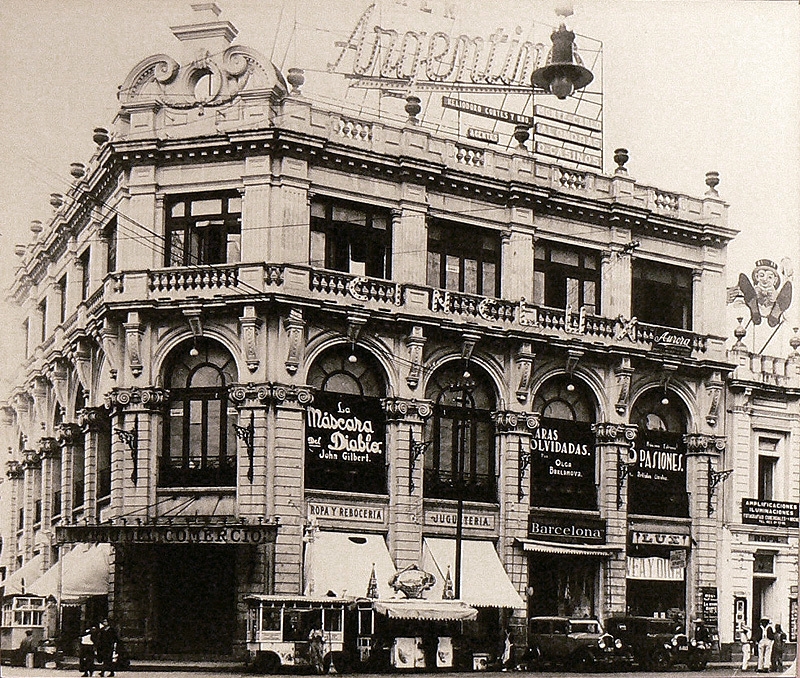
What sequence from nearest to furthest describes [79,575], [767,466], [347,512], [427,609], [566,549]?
[79,575] → [427,609] → [347,512] → [566,549] → [767,466]

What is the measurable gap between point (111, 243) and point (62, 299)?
97 cm

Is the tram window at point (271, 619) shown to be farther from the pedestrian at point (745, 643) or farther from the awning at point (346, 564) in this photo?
the pedestrian at point (745, 643)

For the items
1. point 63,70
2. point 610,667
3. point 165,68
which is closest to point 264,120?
point 165,68

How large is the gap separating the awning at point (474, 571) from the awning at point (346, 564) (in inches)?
27.0

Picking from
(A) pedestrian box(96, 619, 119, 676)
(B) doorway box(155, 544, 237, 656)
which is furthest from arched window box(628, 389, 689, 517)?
(A) pedestrian box(96, 619, 119, 676)

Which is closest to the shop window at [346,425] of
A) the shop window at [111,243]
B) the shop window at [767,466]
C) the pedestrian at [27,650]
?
the shop window at [111,243]

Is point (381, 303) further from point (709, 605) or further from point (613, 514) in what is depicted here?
point (709, 605)

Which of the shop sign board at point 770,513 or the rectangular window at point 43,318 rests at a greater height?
the rectangular window at point 43,318

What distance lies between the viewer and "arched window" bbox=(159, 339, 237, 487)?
55.1 feet

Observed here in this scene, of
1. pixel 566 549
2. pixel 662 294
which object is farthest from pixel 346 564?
pixel 662 294

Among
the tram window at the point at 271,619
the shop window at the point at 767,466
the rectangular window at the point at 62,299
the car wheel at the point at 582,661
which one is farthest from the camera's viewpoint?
the shop window at the point at 767,466

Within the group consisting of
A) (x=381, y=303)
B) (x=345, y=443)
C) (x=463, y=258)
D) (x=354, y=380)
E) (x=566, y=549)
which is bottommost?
(x=566, y=549)

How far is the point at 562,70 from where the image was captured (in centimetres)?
1730

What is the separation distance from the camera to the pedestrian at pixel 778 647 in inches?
683
